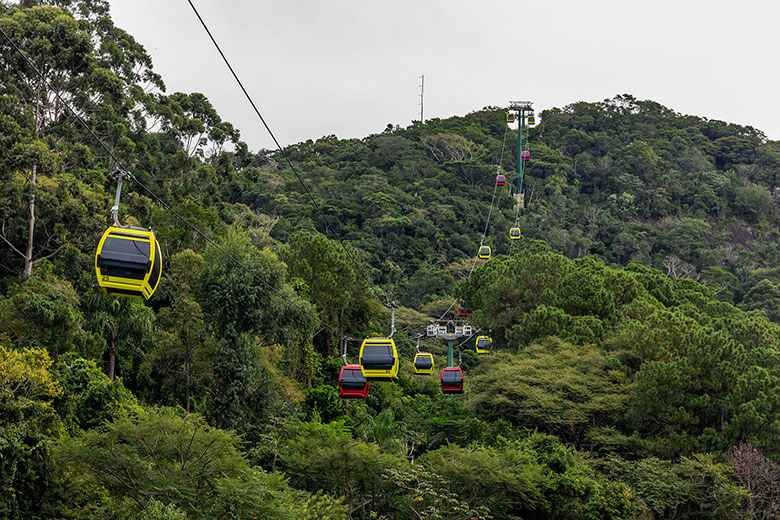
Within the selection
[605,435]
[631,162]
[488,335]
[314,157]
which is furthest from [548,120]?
[605,435]

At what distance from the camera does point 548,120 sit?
263 feet

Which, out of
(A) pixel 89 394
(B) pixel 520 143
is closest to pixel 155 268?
(A) pixel 89 394

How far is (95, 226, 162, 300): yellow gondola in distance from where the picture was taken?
10.8 meters

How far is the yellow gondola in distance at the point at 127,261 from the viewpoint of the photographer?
427 inches

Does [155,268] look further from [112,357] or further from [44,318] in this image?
[112,357]

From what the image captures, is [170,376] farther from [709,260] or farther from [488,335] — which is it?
[709,260]

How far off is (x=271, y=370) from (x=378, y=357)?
6.55 metres

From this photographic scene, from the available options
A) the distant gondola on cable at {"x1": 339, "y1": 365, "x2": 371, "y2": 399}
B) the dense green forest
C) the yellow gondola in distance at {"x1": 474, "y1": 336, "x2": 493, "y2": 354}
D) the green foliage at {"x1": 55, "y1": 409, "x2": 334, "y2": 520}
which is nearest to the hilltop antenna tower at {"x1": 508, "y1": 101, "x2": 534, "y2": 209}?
the dense green forest

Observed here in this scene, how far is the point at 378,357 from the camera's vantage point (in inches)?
744

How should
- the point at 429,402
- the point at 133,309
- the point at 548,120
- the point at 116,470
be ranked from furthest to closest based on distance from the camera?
the point at 548,120
the point at 429,402
the point at 133,309
the point at 116,470

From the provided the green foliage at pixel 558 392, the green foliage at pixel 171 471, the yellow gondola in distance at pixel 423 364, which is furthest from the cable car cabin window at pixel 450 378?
the green foliage at pixel 171 471

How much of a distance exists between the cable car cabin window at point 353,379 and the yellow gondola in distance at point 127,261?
32.0 ft

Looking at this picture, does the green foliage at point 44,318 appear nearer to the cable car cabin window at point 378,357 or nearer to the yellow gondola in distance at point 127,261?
the cable car cabin window at point 378,357

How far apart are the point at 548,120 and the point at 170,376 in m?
63.1
